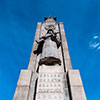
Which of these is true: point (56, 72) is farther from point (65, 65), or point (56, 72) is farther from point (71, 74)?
point (65, 65)

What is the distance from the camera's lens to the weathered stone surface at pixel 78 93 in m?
4.32

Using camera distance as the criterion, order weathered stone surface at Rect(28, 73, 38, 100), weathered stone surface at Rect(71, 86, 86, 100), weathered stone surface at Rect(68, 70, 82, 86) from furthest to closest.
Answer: weathered stone surface at Rect(68, 70, 82, 86) < weathered stone surface at Rect(28, 73, 38, 100) < weathered stone surface at Rect(71, 86, 86, 100)

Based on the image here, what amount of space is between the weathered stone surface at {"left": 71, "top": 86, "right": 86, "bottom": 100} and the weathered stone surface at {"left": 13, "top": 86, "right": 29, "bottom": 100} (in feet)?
7.64

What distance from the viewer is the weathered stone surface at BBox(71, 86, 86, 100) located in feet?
14.2

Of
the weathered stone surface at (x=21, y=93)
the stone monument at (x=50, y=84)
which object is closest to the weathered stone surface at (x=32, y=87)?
the stone monument at (x=50, y=84)

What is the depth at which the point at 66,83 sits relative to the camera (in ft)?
17.5

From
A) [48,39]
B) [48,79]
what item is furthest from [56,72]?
[48,39]

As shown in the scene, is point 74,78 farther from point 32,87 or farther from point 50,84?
point 32,87

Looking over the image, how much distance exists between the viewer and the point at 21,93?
4594mm

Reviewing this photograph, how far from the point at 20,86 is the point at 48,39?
487cm

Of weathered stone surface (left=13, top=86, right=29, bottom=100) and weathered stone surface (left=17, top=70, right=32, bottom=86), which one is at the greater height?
weathered stone surface (left=17, top=70, right=32, bottom=86)

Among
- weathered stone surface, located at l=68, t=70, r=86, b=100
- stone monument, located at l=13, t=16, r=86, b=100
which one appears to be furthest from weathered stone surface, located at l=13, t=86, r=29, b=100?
weathered stone surface, located at l=68, t=70, r=86, b=100

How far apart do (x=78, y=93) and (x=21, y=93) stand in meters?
2.88

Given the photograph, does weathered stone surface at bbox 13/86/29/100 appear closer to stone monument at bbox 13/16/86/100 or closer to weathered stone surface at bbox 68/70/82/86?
stone monument at bbox 13/16/86/100
